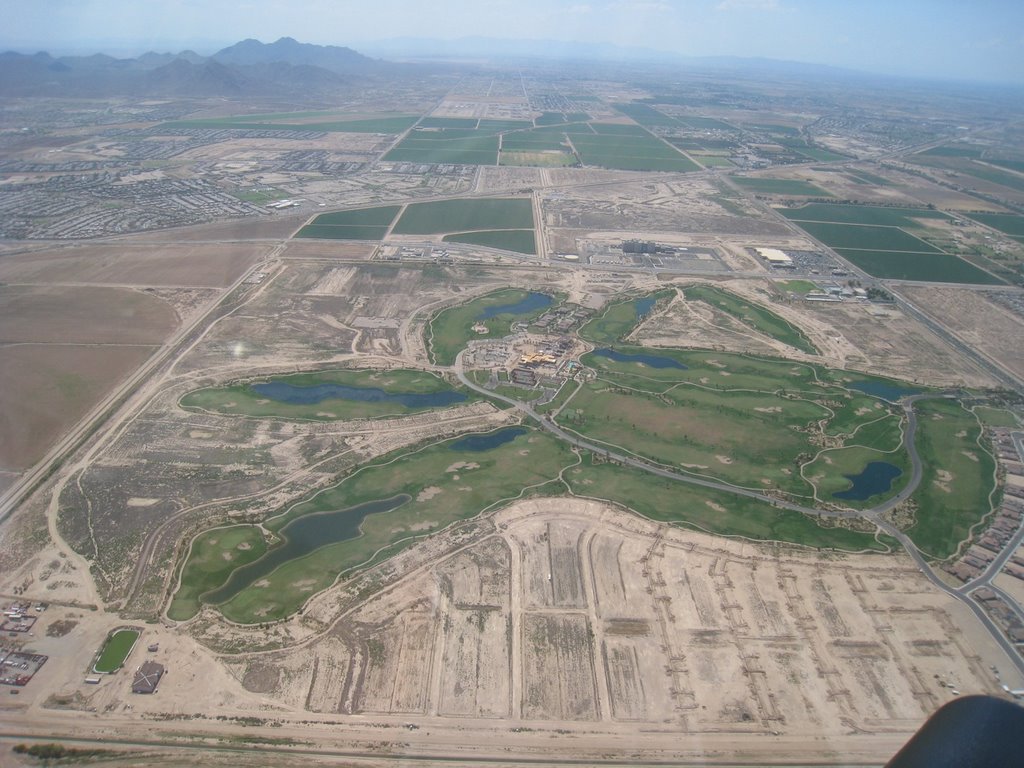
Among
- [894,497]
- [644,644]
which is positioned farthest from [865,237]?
[644,644]

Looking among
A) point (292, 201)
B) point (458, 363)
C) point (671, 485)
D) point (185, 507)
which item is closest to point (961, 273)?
point (671, 485)

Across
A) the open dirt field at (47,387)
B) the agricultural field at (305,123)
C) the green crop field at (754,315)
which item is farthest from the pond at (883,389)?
the agricultural field at (305,123)

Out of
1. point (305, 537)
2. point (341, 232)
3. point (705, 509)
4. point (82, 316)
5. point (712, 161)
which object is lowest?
point (305, 537)

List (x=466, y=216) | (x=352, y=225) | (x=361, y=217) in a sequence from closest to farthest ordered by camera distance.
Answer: (x=352, y=225)
(x=361, y=217)
(x=466, y=216)

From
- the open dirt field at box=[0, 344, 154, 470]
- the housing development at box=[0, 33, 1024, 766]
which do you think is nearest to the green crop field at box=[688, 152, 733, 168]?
the housing development at box=[0, 33, 1024, 766]

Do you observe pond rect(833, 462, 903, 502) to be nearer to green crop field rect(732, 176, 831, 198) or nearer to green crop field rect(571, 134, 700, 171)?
green crop field rect(732, 176, 831, 198)

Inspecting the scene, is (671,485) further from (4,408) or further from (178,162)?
(178,162)

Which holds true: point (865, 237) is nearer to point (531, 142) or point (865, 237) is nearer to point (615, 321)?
point (615, 321)
